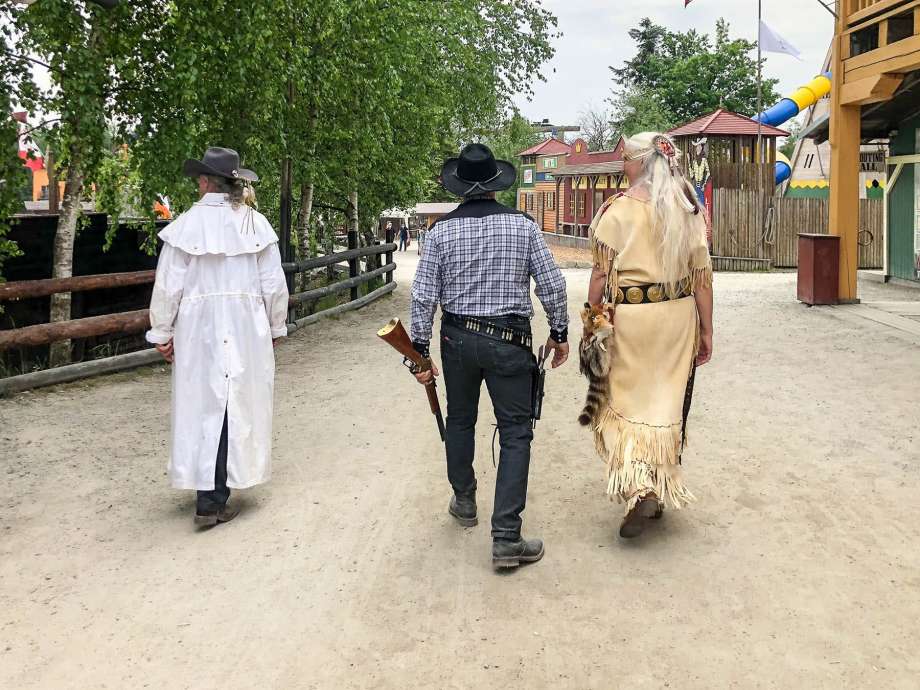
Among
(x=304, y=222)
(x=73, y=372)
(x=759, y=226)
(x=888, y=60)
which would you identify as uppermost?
(x=888, y=60)

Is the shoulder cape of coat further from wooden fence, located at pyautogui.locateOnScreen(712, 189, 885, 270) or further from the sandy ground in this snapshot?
wooden fence, located at pyautogui.locateOnScreen(712, 189, 885, 270)

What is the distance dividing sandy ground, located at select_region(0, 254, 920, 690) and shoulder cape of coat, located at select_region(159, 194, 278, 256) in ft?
4.69

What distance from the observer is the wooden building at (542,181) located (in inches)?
2129

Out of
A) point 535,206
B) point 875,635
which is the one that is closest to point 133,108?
point 875,635

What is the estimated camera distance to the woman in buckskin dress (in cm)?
457

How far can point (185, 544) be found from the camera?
4957 millimetres

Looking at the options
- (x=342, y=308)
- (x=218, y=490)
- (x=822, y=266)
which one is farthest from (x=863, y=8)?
(x=218, y=490)

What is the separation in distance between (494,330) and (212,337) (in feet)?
5.19

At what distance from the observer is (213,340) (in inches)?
206

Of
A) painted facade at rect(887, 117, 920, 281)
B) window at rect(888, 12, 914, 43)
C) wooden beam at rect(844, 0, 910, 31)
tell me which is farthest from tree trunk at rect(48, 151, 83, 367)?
painted facade at rect(887, 117, 920, 281)

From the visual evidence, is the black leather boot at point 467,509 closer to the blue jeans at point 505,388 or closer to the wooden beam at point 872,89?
the blue jeans at point 505,388

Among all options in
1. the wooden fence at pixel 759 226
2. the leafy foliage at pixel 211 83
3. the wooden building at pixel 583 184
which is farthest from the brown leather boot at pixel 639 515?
the wooden building at pixel 583 184

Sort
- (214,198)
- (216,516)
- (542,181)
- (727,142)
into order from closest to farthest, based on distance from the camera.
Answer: (216,516)
(214,198)
(727,142)
(542,181)

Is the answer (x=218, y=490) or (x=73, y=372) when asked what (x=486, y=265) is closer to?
(x=218, y=490)
